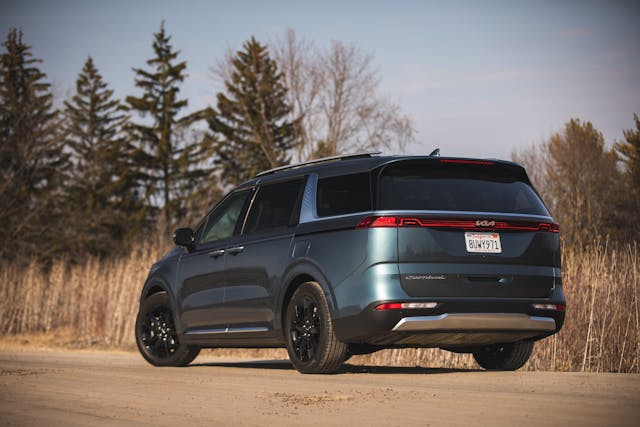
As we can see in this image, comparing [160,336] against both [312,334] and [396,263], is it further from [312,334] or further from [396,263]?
[396,263]

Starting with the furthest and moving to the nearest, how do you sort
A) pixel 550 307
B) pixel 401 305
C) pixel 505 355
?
pixel 505 355
pixel 550 307
pixel 401 305

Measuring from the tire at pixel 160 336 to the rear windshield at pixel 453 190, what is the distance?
3.64 m

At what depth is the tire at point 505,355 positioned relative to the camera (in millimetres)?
9555

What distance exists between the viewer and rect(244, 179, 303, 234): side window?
9.69 metres

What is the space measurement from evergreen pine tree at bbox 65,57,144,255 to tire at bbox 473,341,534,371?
43.1 meters

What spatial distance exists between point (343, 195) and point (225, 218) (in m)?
2.27

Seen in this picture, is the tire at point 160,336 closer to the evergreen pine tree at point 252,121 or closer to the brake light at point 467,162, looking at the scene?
the brake light at point 467,162

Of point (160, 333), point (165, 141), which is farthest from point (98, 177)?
point (160, 333)

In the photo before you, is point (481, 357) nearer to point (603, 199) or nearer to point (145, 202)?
point (603, 199)

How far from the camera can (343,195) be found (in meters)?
8.94

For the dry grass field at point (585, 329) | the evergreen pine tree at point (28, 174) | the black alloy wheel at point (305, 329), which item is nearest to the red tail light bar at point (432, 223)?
the black alloy wheel at point (305, 329)

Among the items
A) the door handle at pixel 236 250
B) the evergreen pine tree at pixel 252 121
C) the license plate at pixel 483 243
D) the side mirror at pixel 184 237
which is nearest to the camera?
the license plate at pixel 483 243

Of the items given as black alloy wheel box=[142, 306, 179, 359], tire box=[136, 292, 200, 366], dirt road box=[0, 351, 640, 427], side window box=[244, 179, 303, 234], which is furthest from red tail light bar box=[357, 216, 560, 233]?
black alloy wheel box=[142, 306, 179, 359]

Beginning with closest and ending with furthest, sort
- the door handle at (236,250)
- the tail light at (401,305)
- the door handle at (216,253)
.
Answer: the tail light at (401,305) → the door handle at (236,250) → the door handle at (216,253)
